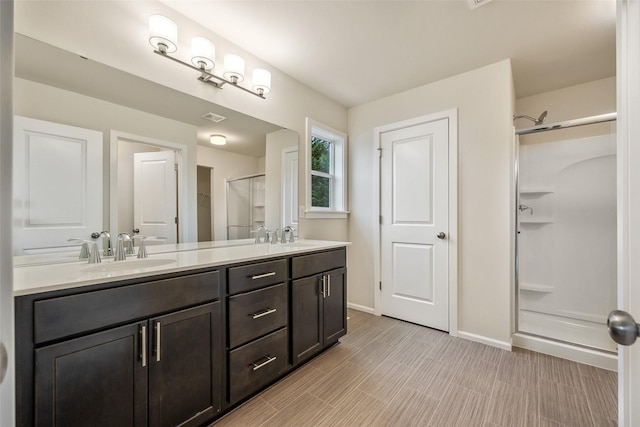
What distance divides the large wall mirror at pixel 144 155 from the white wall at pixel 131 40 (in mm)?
54

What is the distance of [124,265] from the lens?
4.50ft

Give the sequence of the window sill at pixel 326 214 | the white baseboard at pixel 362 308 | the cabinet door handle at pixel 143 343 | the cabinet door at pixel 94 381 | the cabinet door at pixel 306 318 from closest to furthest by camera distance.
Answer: the cabinet door at pixel 94 381 → the cabinet door handle at pixel 143 343 → the cabinet door at pixel 306 318 → the window sill at pixel 326 214 → the white baseboard at pixel 362 308

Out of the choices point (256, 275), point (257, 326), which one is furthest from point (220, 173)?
A: point (257, 326)

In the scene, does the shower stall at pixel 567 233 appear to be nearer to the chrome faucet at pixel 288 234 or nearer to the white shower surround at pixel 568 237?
the white shower surround at pixel 568 237

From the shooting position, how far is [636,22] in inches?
19.8

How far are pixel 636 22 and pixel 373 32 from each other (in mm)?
1729

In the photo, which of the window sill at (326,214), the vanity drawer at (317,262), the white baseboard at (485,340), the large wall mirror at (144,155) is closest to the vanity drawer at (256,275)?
the vanity drawer at (317,262)

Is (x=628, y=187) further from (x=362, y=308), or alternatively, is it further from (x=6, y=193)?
(x=362, y=308)

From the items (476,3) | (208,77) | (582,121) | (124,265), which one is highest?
(476,3)

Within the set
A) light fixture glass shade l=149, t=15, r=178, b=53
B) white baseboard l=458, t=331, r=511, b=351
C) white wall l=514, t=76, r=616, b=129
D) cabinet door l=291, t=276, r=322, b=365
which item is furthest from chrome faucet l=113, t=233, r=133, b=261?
white wall l=514, t=76, r=616, b=129

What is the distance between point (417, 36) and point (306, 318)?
7.34 feet

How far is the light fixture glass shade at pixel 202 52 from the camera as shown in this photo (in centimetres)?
170

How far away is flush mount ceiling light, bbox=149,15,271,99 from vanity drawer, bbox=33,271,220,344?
134 centimetres

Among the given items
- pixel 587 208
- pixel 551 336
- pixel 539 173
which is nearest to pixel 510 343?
pixel 551 336
